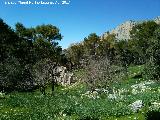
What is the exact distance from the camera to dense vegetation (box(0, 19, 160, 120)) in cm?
2472

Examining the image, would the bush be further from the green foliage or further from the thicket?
the green foliage

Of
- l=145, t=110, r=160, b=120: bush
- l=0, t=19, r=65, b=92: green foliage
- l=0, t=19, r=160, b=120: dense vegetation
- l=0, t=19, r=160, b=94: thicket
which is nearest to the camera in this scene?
l=145, t=110, r=160, b=120: bush

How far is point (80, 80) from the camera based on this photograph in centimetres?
6612

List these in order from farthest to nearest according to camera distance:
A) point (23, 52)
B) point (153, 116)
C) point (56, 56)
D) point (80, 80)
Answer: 1. point (56, 56)
2. point (23, 52)
3. point (80, 80)
4. point (153, 116)

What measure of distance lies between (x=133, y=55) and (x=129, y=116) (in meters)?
103

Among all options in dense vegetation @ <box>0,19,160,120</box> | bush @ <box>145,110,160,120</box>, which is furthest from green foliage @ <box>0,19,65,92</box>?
bush @ <box>145,110,160,120</box>

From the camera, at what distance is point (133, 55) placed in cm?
12481

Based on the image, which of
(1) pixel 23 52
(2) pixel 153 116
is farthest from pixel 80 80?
(2) pixel 153 116

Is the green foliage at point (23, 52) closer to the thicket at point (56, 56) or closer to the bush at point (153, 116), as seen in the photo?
the thicket at point (56, 56)

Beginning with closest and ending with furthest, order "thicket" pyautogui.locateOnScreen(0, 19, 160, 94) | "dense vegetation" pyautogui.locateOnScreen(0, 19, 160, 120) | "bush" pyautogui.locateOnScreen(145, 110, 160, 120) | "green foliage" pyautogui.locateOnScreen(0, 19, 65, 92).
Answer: "bush" pyautogui.locateOnScreen(145, 110, 160, 120), "dense vegetation" pyautogui.locateOnScreen(0, 19, 160, 120), "thicket" pyautogui.locateOnScreen(0, 19, 160, 94), "green foliage" pyautogui.locateOnScreen(0, 19, 65, 92)

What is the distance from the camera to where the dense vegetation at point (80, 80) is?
81.1ft

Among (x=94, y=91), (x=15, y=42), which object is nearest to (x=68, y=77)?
(x=15, y=42)

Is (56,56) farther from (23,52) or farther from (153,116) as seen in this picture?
(153,116)

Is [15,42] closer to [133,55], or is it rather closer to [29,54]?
[29,54]
